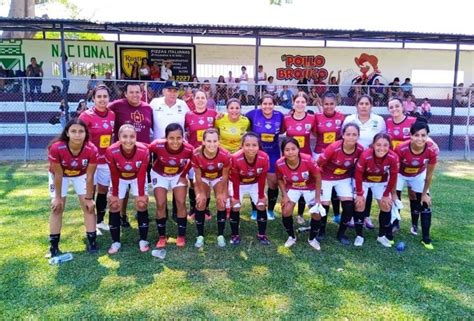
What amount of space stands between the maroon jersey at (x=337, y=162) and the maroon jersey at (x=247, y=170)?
0.72 meters

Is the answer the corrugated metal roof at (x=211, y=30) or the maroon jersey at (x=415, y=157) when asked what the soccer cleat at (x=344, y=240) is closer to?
the maroon jersey at (x=415, y=157)

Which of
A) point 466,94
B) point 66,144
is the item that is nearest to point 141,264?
point 66,144

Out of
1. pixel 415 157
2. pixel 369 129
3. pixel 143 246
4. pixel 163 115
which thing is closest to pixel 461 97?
pixel 369 129

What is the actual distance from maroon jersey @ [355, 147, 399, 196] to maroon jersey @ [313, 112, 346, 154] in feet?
2.83

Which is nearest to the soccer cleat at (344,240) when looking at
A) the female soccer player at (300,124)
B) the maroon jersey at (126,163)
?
the female soccer player at (300,124)

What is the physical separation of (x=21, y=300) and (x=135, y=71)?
13.1m

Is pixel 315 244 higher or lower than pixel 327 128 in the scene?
lower

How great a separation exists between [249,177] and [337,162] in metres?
1.05

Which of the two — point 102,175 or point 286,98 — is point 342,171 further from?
point 286,98

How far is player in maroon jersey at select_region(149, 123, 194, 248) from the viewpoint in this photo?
16.0ft

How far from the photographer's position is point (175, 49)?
16.0 meters

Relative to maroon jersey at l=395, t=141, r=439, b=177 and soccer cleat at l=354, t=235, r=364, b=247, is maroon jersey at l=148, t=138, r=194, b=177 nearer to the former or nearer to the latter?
soccer cleat at l=354, t=235, r=364, b=247

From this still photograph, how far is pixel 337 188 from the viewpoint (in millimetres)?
5191

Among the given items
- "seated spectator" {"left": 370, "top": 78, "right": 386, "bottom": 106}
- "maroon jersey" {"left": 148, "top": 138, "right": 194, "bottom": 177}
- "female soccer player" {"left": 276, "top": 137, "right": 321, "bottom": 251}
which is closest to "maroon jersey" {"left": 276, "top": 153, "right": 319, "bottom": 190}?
"female soccer player" {"left": 276, "top": 137, "right": 321, "bottom": 251}
